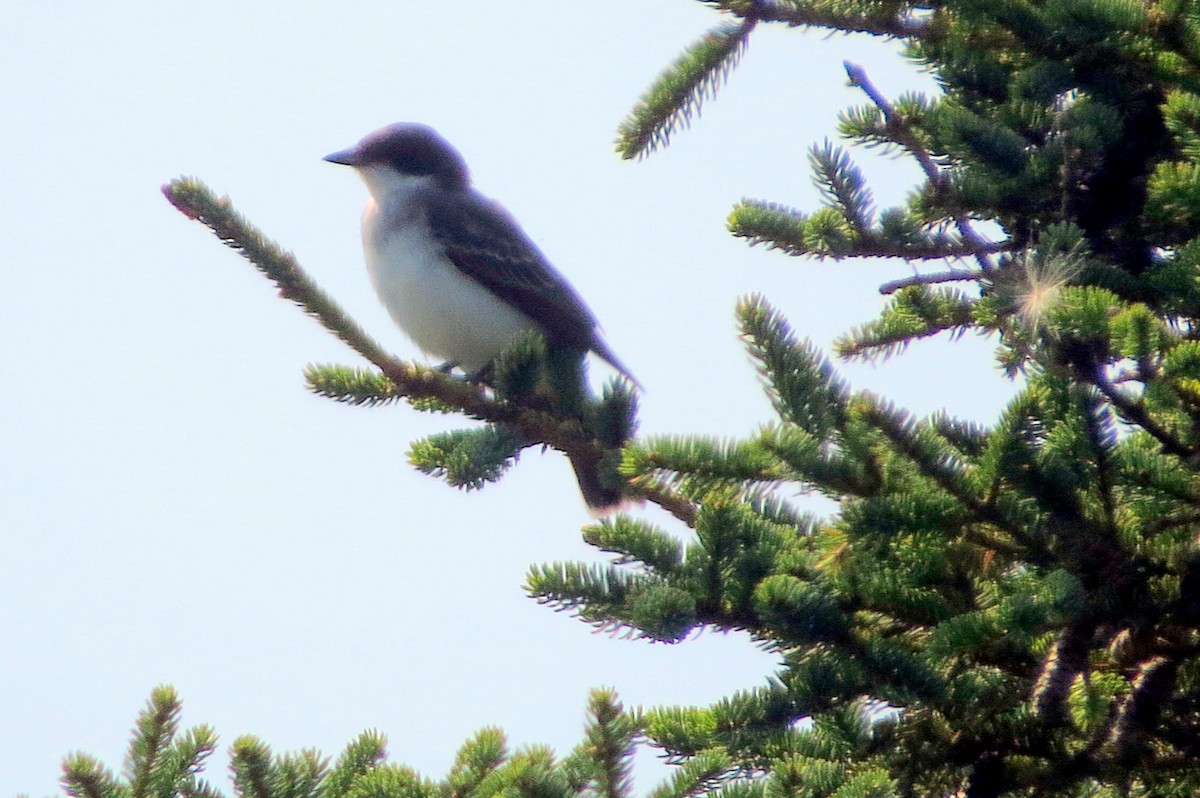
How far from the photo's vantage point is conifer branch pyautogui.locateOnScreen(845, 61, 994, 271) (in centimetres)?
362

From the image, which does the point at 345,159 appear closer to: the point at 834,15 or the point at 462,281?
the point at 462,281

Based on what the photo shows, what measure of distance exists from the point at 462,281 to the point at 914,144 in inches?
112

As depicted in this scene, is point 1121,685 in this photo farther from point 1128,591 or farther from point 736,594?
point 736,594

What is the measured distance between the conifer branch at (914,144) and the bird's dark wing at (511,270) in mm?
2685

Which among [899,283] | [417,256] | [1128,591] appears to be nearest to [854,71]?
[899,283]

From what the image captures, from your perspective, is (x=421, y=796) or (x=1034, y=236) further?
(x=1034, y=236)

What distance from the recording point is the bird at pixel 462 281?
19.7 ft

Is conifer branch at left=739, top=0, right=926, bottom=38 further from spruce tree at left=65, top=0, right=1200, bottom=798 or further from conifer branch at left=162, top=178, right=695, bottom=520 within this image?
conifer branch at left=162, top=178, right=695, bottom=520

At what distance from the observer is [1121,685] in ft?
8.75

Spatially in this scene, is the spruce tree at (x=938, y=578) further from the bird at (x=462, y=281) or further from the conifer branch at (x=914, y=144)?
the bird at (x=462, y=281)

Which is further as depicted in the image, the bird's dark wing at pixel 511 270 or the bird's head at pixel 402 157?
the bird's head at pixel 402 157

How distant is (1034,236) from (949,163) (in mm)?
327

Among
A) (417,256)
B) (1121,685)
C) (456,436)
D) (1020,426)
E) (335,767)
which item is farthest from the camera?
(417,256)

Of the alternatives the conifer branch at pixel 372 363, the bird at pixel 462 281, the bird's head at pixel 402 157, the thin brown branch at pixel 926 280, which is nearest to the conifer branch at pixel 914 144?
the thin brown branch at pixel 926 280
